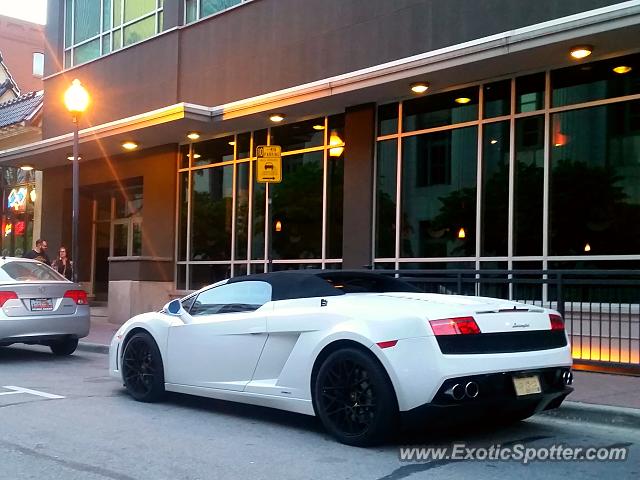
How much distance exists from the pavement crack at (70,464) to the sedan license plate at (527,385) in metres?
2.87

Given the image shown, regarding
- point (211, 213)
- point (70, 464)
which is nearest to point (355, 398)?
point (70, 464)

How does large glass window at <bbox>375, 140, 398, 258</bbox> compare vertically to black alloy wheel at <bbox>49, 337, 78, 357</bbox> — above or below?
above

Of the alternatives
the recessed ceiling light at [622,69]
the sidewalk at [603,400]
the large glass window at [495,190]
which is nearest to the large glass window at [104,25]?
the large glass window at [495,190]

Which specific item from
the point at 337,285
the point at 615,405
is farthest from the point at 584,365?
the point at 337,285

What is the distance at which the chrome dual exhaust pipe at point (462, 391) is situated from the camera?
5.36 meters

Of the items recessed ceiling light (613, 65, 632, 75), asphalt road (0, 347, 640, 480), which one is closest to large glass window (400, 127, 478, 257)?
recessed ceiling light (613, 65, 632, 75)

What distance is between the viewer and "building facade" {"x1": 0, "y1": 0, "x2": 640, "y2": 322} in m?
11.0

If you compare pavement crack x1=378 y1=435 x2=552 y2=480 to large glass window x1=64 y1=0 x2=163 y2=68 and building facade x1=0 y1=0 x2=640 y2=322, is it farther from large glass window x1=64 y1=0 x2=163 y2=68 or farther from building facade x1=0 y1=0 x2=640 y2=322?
large glass window x1=64 y1=0 x2=163 y2=68

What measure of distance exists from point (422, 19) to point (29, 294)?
7.73 meters

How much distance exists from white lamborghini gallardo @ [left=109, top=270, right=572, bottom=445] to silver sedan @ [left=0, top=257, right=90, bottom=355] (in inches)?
177

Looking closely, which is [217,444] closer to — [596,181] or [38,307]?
[38,307]

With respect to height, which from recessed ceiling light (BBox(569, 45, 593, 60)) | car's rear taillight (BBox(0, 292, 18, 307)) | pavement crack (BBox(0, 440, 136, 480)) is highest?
recessed ceiling light (BBox(569, 45, 593, 60))

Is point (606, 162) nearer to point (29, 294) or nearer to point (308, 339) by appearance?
point (308, 339)

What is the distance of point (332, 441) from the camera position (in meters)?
6.03
